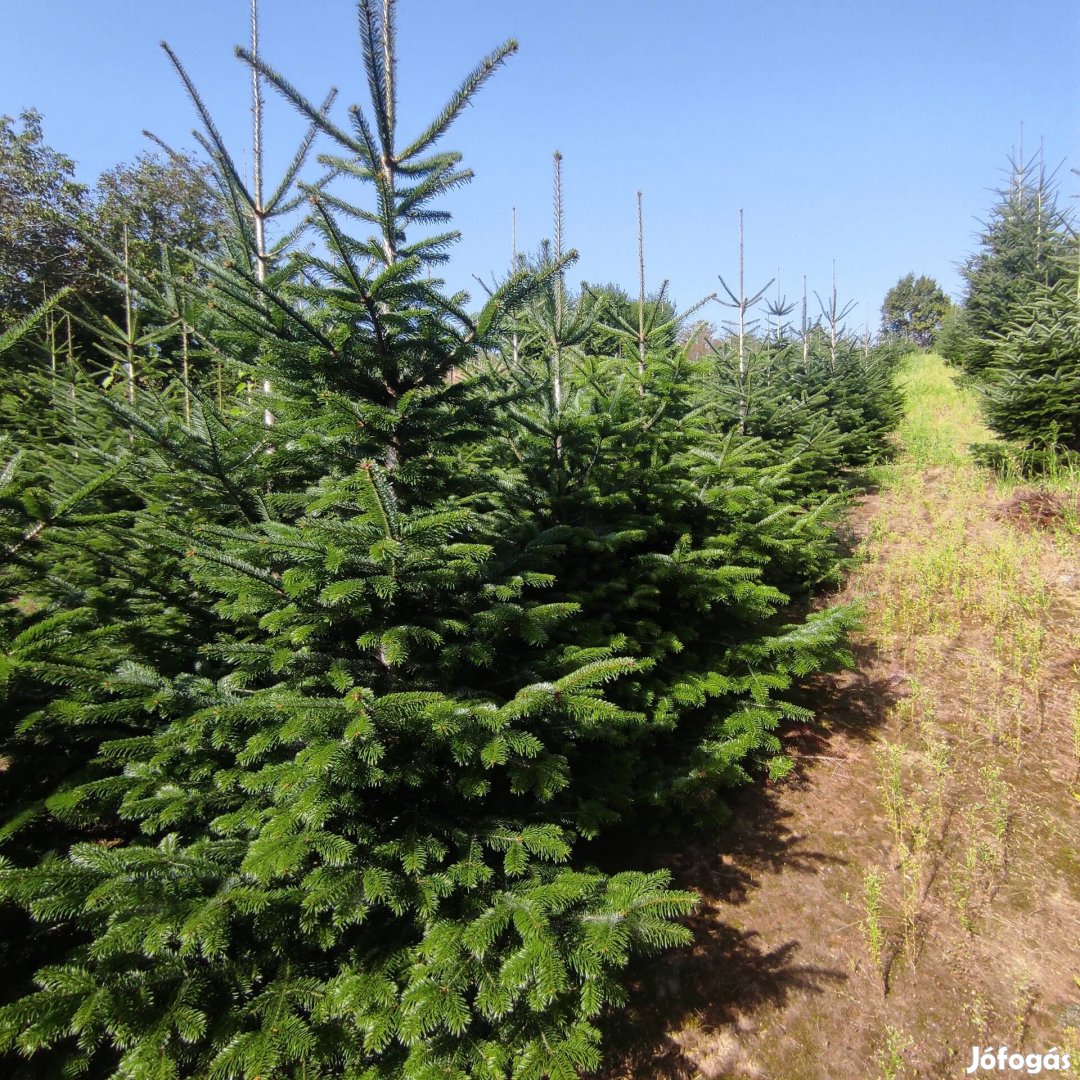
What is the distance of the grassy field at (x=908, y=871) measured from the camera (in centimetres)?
250

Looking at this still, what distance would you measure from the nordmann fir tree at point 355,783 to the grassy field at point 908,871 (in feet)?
2.34

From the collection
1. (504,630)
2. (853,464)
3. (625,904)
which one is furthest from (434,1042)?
(853,464)

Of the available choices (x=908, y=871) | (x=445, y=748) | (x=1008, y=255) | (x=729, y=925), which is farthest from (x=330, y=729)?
(x=1008, y=255)

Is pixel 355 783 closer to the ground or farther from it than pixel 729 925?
farther from it

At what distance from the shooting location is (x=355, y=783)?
2064mm

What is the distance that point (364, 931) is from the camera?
2.29 metres

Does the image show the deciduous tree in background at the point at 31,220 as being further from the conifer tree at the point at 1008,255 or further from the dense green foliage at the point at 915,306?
the dense green foliage at the point at 915,306

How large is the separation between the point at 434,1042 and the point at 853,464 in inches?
433

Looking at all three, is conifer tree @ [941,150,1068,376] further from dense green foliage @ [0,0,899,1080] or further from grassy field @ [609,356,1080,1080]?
dense green foliage @ [0,0,899,1080]

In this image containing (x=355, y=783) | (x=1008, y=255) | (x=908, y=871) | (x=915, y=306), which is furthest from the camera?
(x=915, y=306)

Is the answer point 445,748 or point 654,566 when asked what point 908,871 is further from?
point 445,748

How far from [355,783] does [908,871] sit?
3.22 m

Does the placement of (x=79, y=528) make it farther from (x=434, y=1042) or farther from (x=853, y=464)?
(x=853, y=464)

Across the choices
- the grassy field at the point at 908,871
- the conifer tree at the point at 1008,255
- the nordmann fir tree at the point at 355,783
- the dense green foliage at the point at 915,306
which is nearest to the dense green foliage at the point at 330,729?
the nordmann fir tree at the point at 355,783
